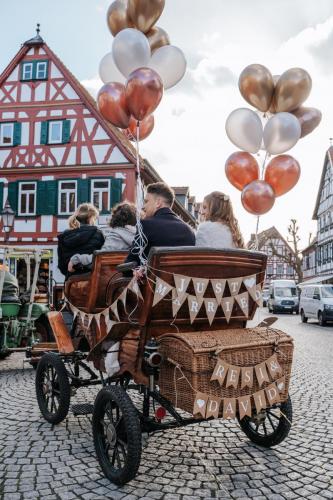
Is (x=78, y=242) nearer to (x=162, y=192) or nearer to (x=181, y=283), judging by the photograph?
(x=162, y=192)

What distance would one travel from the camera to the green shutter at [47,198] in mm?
21516

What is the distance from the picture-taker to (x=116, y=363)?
11.3 ft

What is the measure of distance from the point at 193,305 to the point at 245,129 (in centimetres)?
279

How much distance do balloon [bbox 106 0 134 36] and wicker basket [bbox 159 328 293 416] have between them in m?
3.64

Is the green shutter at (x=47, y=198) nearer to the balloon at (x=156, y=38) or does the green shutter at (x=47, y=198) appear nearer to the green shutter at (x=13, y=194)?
the green shutter at (x=13, y=194)

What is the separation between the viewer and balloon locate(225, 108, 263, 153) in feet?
17.4

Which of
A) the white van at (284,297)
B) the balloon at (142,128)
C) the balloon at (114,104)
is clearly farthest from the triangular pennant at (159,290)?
the white van at (284,297)

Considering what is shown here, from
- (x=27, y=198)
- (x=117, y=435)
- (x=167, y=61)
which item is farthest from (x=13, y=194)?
(x=117, y=435)

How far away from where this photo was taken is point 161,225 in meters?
3.46

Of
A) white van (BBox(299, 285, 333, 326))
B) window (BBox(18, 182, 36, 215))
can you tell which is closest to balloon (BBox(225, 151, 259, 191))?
white van (BBox(299, 285, 333, 326))

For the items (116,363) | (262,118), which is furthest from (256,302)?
(262,118)

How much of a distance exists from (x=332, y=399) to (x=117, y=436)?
3.34 m

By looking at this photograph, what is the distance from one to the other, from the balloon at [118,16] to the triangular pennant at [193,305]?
3.36 meters

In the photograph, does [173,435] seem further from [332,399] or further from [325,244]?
[325,244]
